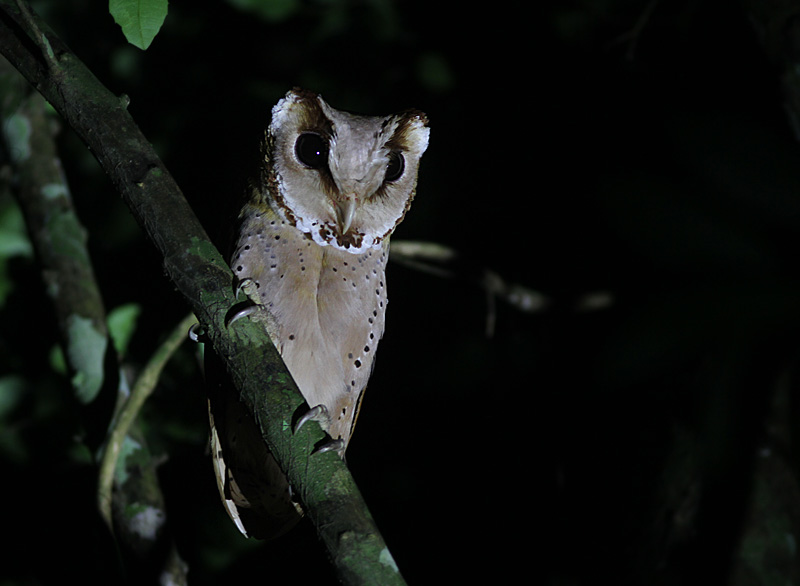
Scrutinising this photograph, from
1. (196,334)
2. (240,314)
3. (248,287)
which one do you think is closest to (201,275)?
(240,314)

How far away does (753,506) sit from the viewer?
2441mm

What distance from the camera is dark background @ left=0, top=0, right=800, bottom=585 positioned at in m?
2.57

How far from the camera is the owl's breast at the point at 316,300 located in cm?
182

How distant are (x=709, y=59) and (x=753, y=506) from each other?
1.75 metres

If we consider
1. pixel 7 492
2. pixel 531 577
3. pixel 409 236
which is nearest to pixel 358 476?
pixel 531 577

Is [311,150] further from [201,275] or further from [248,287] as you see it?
[201,275]

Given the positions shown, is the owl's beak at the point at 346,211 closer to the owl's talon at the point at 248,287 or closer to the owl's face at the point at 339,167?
the owl's face at the point at 339,167

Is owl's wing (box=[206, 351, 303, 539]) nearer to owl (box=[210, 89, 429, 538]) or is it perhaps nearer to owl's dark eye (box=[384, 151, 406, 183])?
owl (box=[210, 89, 429, 538])

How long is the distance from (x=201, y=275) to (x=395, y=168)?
2.40 feet

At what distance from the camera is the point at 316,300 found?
188 cm

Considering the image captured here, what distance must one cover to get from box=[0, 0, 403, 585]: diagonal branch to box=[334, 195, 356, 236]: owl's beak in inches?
19.2

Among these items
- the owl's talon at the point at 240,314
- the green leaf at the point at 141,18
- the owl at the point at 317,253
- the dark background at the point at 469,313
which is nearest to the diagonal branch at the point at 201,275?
the owl's talon at the point at 240,314

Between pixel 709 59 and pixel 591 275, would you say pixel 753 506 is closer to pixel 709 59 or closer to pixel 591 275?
pixel 591 275

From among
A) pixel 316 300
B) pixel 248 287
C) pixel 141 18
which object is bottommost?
pixel 316 300
